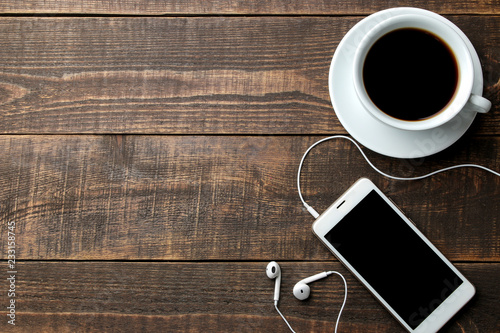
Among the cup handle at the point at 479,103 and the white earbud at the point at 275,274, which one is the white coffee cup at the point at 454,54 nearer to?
the cup handle at the point at 479,103

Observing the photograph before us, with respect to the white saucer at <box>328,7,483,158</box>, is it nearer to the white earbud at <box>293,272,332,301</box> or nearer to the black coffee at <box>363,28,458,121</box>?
the black coffee at <box>363,28,458,121</box>

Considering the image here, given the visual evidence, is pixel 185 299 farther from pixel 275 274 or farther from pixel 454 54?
pixel 454 54

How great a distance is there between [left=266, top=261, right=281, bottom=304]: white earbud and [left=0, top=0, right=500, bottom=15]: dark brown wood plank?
409 millimetres

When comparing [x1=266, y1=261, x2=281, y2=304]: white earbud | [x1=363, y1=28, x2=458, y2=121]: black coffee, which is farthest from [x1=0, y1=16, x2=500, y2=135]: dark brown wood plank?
[x1=266, y1=261, x2=281, y2=304]: white earbud

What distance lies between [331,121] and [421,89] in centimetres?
14

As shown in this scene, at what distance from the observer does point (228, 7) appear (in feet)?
2.12

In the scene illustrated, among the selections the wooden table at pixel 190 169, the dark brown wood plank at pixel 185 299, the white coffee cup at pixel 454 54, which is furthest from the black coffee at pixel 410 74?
the dark brown wood plank at pixel 185 299

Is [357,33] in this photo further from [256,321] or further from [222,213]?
[256,321]

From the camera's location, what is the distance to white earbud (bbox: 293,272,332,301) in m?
0.62

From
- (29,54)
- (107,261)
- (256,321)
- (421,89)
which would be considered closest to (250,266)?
(256,321)

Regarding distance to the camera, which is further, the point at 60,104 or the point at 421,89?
the point at 60,104

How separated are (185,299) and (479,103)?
52cm

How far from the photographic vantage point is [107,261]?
0.65 m

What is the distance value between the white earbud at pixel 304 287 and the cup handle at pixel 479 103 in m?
0.32
